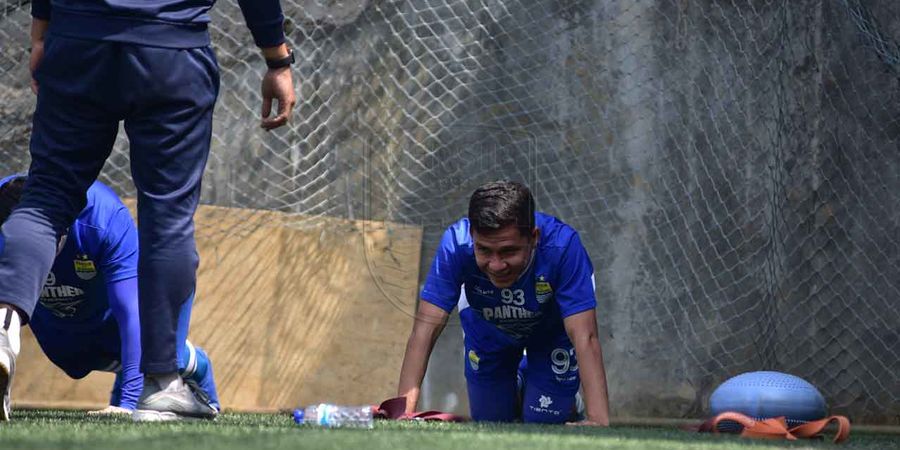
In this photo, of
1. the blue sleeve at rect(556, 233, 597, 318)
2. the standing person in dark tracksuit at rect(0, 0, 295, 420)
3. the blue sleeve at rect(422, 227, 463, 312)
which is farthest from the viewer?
the blue sleeve at rect(422, 227, 463, 312)

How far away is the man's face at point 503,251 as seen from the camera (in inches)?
157

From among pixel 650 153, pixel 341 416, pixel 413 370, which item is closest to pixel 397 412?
pixel 413 370

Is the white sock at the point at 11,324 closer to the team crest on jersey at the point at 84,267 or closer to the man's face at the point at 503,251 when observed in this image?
the team crest on jersey at the point at 84,267

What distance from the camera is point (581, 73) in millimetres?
6105

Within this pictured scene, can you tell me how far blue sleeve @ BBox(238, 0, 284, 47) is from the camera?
3080 mm

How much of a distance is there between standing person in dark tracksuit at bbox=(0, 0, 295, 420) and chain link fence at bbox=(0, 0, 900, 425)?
109 inches

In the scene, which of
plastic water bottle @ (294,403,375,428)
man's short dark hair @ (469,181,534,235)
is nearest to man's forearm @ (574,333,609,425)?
man's short dark hair @ (469,181,534,235)

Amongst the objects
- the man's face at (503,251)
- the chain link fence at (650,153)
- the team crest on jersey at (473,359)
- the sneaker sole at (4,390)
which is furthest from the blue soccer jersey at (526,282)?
the sneaker sole at (4,390)

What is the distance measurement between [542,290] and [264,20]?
155 cm

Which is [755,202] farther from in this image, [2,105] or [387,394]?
[2,105]

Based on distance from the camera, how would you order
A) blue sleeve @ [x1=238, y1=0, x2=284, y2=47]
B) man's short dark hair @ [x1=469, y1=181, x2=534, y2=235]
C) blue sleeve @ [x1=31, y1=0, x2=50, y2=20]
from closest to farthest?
blue sleeve @ [x1=238, y1=0, x2=284, y2=47], blue sleeve @ [x1=31, y1=0, x2=50, y2=20], man's short dark hair @ [x1=469, y1=181, x2=534, y2=235]

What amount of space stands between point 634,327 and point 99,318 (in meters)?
2.65

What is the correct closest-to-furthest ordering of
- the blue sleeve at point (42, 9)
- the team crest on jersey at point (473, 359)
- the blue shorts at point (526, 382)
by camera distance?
the blue sleeve at point (42, 9)
the blue shorts at point (526, 382)
the team crest on jersey at point (473, 359)

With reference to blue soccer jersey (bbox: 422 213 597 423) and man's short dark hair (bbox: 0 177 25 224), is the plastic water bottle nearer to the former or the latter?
blue soccer jersey (bbox: 422 213 597 423)
